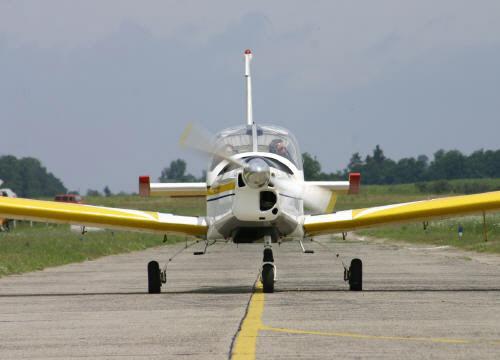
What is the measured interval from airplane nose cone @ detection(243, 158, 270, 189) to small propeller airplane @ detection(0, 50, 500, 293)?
0.04 ft

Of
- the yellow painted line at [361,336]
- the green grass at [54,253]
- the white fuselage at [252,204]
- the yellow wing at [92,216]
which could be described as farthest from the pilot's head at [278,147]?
the green grass at [54,253]

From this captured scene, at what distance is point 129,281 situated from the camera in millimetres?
22766

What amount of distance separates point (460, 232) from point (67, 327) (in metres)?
37.8

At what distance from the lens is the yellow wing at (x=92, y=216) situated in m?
18.8

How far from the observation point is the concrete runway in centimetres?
1004

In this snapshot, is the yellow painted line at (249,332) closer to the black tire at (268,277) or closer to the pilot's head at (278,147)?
the black tire at (268,277)

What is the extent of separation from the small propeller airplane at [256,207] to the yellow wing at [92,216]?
15 millimetres

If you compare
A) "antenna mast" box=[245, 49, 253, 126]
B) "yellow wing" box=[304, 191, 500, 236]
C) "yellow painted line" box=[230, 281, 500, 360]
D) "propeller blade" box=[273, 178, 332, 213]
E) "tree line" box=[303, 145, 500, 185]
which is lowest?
"yellow painted line" box=[230, 281, 500, 360]

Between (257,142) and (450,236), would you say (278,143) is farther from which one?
(450,236)

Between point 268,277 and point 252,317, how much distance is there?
4311 mm

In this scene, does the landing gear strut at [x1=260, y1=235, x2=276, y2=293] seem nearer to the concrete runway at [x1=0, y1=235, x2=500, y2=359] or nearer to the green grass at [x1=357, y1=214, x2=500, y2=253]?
the concrete runway at [x1=0, y1=235, x2=500, y2=359]

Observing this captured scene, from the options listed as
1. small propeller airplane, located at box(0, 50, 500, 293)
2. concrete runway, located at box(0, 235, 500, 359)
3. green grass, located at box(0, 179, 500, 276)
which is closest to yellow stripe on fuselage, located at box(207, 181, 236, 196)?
small propeller airplane, located at box(0, 50, 500, 293)

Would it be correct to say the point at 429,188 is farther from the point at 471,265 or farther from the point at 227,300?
the point at 227,300

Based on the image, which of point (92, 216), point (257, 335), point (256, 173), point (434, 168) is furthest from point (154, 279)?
point (434, 168)
